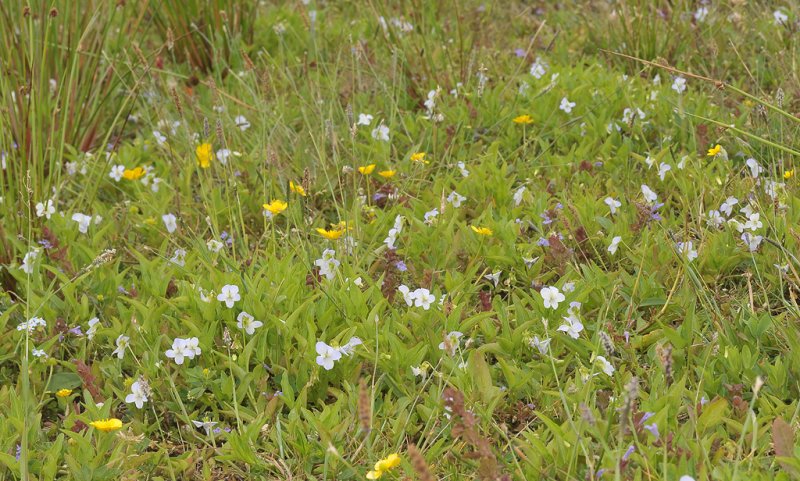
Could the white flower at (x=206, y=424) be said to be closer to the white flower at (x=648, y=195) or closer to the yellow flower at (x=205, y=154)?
the yellow flower at (x=205, y=154)

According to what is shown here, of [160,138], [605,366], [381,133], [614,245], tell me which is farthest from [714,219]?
[160,138]

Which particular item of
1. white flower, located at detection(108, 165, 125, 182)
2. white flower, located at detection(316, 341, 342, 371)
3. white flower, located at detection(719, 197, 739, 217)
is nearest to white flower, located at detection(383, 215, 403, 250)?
white flower, located at detection(316, 341, 342, 371)

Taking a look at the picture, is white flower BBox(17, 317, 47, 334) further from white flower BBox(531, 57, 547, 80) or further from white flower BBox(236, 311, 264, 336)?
white flower BBox(531, 57, 547, 80)

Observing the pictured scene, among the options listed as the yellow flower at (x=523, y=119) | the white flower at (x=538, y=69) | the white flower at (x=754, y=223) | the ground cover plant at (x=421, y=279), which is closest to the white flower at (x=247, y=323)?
the ground cover plant at (x=421, y=279)

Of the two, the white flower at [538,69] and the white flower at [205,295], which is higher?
the white flower at [538,69]

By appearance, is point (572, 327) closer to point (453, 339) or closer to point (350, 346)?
point (453, 339)

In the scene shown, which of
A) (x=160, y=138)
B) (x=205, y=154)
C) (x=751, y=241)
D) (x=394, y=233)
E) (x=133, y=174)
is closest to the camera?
(x=751, y=241)

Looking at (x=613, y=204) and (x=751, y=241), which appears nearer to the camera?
(x=751, y=241)

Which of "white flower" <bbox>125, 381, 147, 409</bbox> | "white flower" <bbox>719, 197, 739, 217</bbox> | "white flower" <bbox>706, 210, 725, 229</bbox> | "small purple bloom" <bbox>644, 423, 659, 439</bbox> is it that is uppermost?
"white flower" <bbox>719, 197, 739, 217</bbox>
